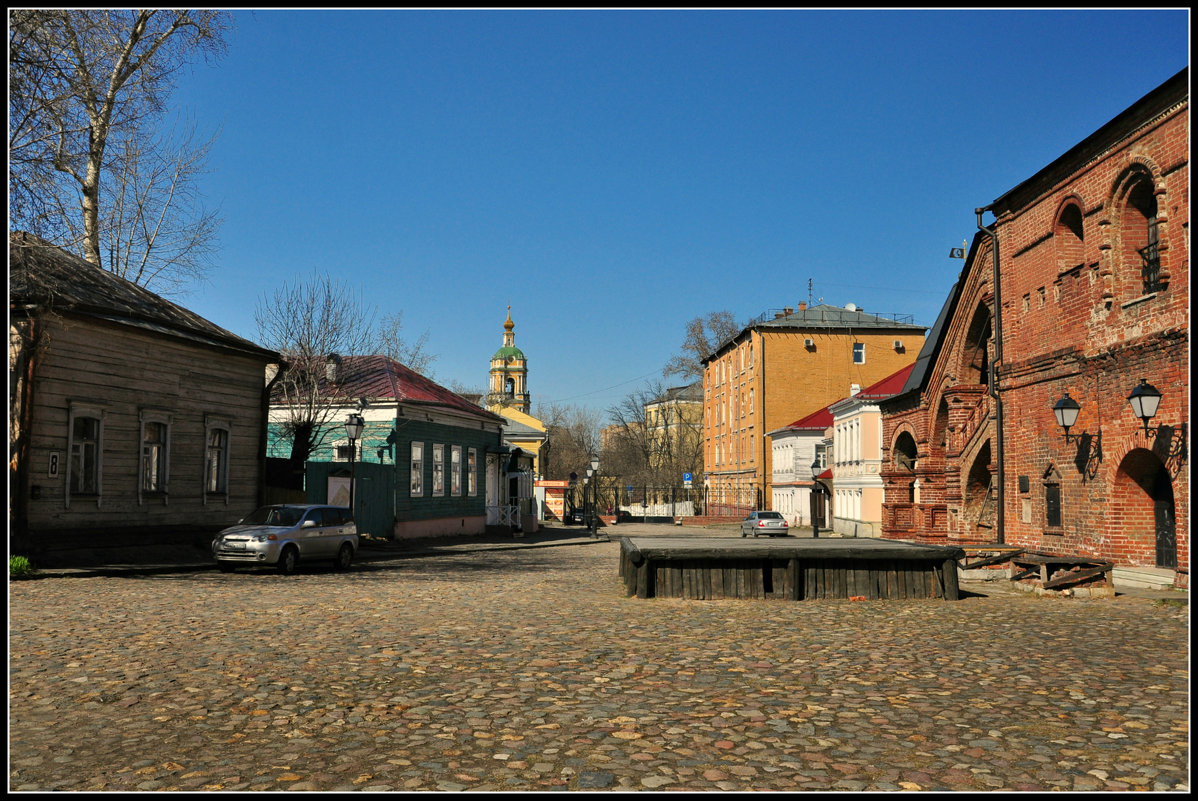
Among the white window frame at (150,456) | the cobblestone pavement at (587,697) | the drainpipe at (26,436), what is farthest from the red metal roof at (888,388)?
the drainpipe at (26,436)

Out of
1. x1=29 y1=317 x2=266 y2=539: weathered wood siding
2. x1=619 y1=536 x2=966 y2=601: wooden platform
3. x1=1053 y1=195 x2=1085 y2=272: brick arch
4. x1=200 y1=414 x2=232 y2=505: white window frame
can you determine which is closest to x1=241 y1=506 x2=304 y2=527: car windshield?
x1=29 y1=317 x2=266 y2=539: weathered wood siding

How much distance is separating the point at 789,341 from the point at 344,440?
34962 mm

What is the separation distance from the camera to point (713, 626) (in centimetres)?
1290

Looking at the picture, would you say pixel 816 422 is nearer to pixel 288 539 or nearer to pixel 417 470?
pixel 417 470

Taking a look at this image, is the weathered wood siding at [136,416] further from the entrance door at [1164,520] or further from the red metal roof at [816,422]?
the red metal roof at [816,422]

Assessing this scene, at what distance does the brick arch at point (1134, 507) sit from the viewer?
1788 centimetres

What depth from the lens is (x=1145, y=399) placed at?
1611 centimetres

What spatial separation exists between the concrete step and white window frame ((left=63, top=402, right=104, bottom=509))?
1987 cm

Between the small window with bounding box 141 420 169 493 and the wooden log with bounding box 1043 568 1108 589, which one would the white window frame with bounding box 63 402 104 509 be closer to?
the small window with bounding box 141 420 169 493

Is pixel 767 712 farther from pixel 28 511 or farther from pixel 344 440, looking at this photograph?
pixel 344 440

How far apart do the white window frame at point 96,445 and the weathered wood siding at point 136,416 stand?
0.21 ft

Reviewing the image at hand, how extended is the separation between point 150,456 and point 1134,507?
811 inches

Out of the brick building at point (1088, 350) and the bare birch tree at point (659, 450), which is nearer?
the brick building at point (1088, 350)

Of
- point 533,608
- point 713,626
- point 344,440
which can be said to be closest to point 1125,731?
point 713,626
